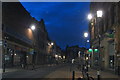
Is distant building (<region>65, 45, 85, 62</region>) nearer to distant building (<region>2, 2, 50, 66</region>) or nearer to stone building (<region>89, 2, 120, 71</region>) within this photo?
distant building (<region>2, 2, 50, 66</region>)

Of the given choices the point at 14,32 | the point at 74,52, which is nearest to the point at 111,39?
the point at 14,32

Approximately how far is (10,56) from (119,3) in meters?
25.3

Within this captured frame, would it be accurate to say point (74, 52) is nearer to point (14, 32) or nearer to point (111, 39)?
point (14, 32)

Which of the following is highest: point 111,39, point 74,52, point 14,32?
point 14,32

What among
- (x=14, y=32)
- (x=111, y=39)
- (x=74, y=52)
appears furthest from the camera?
(x=74, y=52)

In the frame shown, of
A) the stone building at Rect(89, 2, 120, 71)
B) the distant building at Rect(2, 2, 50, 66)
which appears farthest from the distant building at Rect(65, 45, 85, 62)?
the stone building at Rect(89, 2, 120, 71)

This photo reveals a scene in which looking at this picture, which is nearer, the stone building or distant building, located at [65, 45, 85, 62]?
the stone building

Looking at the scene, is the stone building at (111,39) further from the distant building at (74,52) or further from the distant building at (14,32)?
the distant building at (74,52)

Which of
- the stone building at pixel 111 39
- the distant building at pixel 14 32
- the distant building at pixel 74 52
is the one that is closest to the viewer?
the stone building at pixel 111 39

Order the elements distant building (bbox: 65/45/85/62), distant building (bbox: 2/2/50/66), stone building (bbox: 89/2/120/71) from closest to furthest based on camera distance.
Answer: stone building (bbox: 89/2/120/71)
distant building (bbox: 2/2/50/66)
distant building (bbox: 65/45/85/62)

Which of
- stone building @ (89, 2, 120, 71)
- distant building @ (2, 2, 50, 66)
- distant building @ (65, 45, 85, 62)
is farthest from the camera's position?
distant building @ (65, 45, 85, 62)

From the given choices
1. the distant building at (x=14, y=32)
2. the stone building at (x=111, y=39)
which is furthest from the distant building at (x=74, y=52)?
the stone building at (x=111, y=39)

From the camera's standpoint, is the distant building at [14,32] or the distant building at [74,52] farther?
the distant building at [74,52]

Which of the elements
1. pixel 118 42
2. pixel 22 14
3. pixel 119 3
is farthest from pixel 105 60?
pixel 22 14
